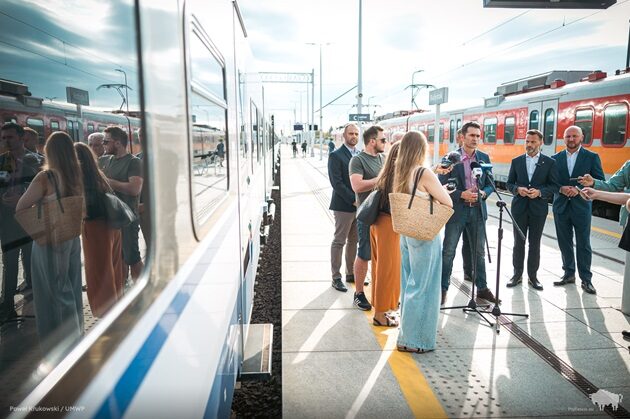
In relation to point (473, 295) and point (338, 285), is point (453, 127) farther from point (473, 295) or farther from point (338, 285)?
point (473, 295)

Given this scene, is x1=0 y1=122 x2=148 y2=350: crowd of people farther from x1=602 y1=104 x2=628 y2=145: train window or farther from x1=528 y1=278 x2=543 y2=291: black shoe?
x1=602 y1=104 x2=628 y2=145: train window

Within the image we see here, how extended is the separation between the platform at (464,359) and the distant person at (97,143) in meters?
2.57

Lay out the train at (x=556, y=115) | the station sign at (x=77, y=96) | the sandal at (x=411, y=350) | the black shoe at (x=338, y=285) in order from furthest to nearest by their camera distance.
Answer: the train at (x=556, y=115), the black shoe at (x=338, y=285), the sandal at (x=411, y=350), the station sign at (x=77, y=96)

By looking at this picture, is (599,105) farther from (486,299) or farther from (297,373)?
(297,373)

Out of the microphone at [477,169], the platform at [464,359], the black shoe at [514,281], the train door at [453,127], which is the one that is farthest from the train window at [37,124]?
the train door at [453,127]

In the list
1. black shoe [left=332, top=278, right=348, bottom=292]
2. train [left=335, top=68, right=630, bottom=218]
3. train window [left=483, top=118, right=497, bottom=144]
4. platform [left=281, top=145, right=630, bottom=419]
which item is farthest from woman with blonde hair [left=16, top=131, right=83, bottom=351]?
train window [left=483, top=118, right=497, bottom=144]

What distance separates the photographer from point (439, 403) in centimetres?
325

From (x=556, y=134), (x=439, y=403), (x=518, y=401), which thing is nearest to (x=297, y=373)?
(x=439, y=403)

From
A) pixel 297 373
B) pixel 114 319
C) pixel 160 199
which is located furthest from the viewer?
pixel 297 373

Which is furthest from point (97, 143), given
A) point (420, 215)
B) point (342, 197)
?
point (342, 197)

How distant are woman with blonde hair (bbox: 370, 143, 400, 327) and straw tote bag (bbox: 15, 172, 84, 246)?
3.41 m

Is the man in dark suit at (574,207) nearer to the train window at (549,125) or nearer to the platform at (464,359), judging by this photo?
the platform at (464,359)

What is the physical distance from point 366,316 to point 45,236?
4139mm

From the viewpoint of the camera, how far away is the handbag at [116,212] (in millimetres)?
1084
